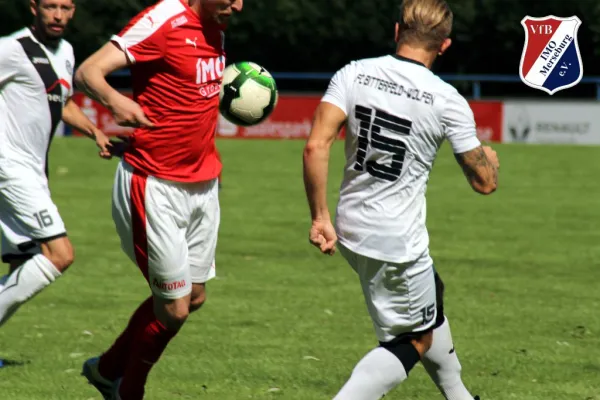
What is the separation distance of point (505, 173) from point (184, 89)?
16.3 m

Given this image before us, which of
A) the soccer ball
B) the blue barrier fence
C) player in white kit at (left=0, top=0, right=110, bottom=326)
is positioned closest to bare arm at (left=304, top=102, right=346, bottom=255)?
the soccer ball

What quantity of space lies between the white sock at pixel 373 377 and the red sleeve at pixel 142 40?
6.12ft

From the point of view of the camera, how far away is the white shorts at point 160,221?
6516mm

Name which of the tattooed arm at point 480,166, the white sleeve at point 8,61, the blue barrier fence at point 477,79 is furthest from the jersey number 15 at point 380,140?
the blue barrier fence at point 477,79

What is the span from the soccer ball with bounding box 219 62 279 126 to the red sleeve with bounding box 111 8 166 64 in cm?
76

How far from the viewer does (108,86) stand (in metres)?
6.20

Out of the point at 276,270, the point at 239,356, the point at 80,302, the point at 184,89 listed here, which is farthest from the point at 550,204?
the point at 184,89

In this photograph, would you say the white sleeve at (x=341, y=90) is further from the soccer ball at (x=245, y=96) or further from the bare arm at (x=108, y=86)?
the soccer ball at (x=245, y=96)

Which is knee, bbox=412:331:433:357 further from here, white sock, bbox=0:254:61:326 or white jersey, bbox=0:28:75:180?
white jersey, bbox=0:28:75:180

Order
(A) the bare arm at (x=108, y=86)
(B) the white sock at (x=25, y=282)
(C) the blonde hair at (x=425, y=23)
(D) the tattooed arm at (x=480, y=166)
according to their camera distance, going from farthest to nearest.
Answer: (B) the white sock at (x=25, y=282) → (A) the bare arm at (x=108, y=86) → (D) the tattooed arm at (x=480, y=166) → (C) the blonde hair at (x=425, y=23)

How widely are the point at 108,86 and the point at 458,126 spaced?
5.64 feet

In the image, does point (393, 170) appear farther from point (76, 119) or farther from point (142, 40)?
point (76, 119)

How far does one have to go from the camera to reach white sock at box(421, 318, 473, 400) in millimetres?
6035

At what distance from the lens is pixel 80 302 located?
10430 mm
